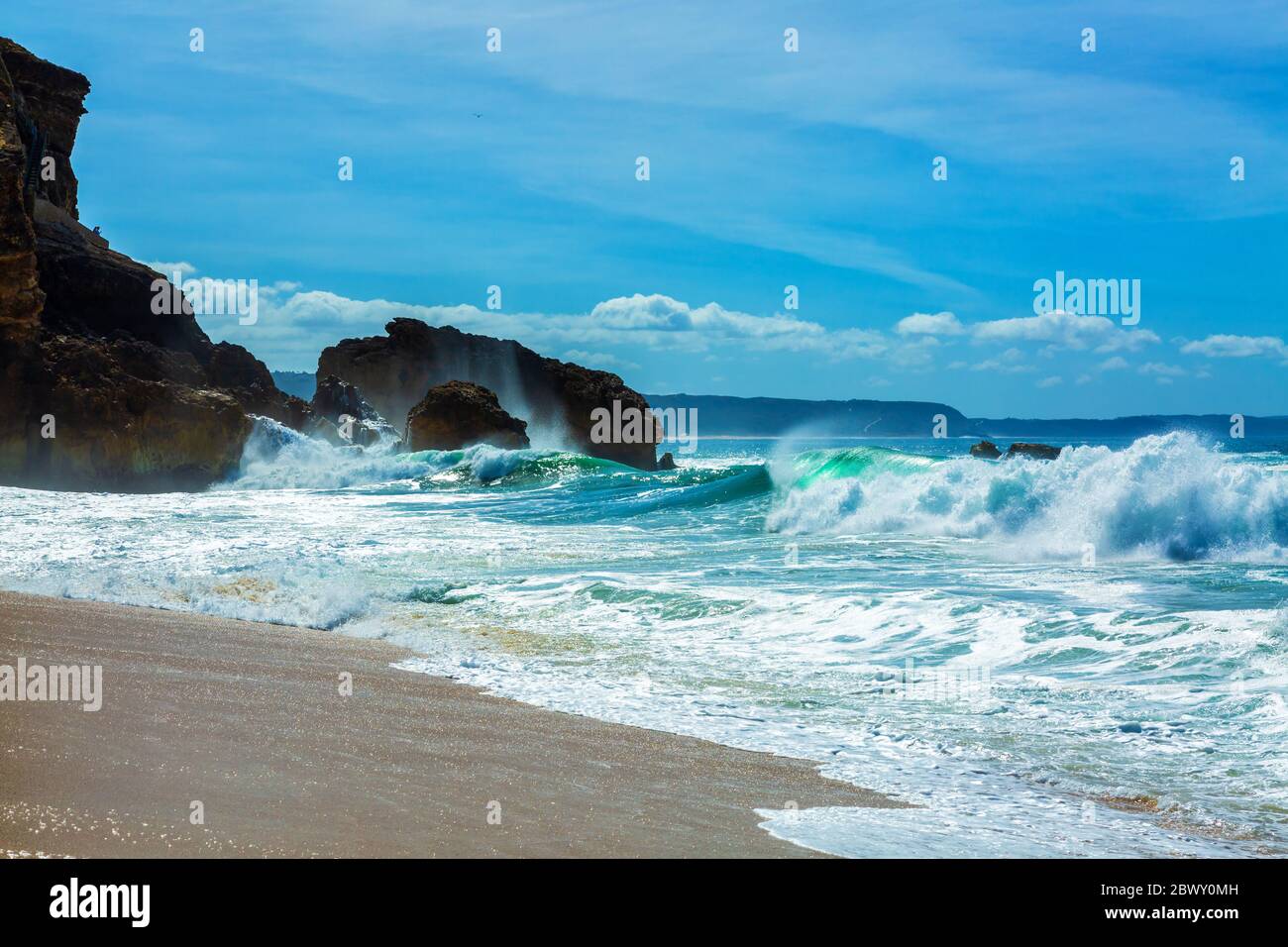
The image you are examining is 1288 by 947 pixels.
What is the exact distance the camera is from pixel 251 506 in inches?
949

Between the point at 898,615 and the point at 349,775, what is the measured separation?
17.5 feet

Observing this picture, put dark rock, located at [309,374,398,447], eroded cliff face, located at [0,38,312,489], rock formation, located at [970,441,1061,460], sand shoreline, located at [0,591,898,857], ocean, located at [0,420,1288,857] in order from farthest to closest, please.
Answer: rock formation, located at [970,441,1061,460]
dark rock, located at [309,374,398,447]
eroded cliff face, located at [0,38,312,489]
ocean, located at [0,420,1288,857]
sand shoreline, located at [0,591,898,857]

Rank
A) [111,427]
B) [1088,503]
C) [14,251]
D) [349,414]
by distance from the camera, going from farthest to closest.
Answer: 1. [349,414]
2. [111,427]
3. [14,251]
4. [1088,503]

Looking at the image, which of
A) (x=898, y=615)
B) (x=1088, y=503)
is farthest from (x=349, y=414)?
(x=898, y=615)

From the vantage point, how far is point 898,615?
881 cm

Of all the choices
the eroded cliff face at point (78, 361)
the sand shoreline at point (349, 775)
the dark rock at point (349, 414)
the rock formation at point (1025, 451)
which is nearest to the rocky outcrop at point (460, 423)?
the dark rock at point (349, 414)

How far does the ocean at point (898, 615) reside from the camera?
191 inches

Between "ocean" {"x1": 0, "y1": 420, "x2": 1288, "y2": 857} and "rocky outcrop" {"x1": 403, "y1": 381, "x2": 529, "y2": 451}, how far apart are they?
77.8ft

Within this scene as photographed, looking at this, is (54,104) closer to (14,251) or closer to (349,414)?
(349,414)

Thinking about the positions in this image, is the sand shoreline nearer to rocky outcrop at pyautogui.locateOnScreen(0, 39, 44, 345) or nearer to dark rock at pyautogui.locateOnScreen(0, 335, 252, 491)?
rocky outcrop at pyautogui.locateOnScreen(0, 39, 44, 345)

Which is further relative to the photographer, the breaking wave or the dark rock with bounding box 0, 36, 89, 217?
the dark rock with bounding box 0, 36, 89, 217

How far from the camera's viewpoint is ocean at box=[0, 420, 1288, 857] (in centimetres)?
486

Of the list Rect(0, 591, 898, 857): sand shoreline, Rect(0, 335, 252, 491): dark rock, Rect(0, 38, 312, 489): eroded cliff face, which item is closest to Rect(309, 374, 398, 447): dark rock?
Rect(0, 38, 312, 489): eroded cliff face

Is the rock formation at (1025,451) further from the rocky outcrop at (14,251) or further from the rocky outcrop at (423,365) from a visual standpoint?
the rocky outcrop at (14,251)
